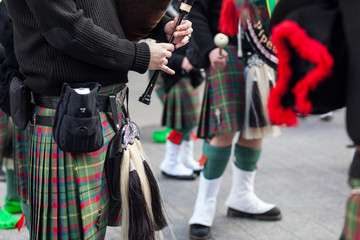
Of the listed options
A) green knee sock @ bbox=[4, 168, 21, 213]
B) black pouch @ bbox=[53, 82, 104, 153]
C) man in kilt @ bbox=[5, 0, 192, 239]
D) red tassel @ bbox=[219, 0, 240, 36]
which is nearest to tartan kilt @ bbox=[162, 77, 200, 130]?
green knee sock @ bbox=[4, 168, 21, 213]

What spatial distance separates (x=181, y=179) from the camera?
4.11 meters

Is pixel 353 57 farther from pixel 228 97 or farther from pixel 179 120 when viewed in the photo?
pixel 179 120

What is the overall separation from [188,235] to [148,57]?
1513 millimetres

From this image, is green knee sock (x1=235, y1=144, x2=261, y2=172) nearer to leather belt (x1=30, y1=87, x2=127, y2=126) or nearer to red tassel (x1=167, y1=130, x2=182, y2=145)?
red tassel (x1=167, y1=130, x2=182, y2=145)

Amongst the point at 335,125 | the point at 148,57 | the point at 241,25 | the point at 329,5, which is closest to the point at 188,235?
the point at 241,25

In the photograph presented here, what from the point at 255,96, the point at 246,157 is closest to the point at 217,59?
the point at 255,96

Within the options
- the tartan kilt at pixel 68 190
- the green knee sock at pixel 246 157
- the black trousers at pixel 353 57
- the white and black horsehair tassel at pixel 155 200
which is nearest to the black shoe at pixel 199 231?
the green knee sock at pixel 246 157

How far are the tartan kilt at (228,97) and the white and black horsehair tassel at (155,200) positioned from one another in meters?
0.89

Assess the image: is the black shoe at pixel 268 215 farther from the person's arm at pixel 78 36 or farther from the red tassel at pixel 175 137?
the person's arm at pixel 78 36

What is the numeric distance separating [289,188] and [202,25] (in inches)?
62.9

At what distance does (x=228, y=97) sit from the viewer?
301 centimetres

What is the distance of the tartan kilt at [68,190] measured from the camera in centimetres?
199

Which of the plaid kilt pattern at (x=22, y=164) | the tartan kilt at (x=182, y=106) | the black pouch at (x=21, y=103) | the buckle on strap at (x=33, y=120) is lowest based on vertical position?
the tartan kilt at (x=182, y=106)

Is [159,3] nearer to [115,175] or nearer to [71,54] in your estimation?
[71,54]
